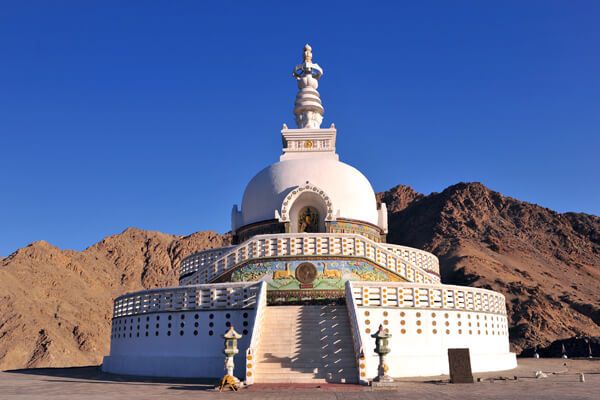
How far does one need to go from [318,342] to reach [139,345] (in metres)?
6.61

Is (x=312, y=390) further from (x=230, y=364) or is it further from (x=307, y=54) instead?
(x=307, y=54)

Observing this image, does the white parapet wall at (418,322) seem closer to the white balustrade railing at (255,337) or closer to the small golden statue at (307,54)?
the white balustrade railing at (255,337)

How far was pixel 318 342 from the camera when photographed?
53.4ft

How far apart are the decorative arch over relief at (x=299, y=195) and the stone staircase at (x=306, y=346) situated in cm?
669

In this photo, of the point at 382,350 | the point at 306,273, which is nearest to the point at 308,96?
the point at 306,273

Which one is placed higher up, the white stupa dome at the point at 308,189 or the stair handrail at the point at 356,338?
the white stupa dome at the point at 308,189

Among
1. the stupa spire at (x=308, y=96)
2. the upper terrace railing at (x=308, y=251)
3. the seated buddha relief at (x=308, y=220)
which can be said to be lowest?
the upper terrace railing at (x=308, y=251)

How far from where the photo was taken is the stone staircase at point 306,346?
14.6 metres

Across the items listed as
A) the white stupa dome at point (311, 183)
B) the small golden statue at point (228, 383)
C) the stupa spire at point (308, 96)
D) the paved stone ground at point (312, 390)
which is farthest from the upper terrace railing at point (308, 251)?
the stupa spire at point (308, 96)

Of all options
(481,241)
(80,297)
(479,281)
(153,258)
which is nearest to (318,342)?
(479,281)

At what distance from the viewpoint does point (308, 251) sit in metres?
20.9

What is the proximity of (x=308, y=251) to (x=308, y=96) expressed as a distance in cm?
1287

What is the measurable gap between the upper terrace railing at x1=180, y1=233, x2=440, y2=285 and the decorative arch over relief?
→ 121 inches

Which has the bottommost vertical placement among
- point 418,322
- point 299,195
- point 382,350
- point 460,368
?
point 460,368
